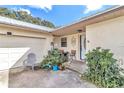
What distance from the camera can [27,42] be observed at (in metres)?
8.59

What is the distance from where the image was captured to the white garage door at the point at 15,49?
7093 millimetres

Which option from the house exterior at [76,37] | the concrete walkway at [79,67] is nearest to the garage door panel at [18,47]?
the house exterior at [76,37]

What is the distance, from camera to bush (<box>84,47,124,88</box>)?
4789mm

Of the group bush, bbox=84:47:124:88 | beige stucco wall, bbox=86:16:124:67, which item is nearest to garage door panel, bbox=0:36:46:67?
beige stucco wall, bbox=86:16:124:67

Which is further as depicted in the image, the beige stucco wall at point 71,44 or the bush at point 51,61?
the beige stucco wall at point 71,44

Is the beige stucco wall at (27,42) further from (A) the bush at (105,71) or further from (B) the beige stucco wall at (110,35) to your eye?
(A) the bush at (105,71)

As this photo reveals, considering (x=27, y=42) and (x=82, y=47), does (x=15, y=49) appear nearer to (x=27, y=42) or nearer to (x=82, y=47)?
(x=27, y=42)

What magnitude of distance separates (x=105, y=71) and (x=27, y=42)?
18.5 feet

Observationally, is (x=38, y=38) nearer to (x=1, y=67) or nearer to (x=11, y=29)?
(x=11, y=29)

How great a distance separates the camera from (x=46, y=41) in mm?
10320

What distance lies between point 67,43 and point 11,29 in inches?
231

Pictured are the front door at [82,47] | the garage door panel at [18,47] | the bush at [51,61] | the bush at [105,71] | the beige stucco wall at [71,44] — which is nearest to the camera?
the bush at [105,71]

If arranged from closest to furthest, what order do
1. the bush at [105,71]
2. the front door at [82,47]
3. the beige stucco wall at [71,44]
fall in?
the bush at [105,71] → the front door at [82,47] → the beige stucco wall at [71,44]

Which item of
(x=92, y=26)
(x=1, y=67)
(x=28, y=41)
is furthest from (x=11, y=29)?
(x=92, y=26)
